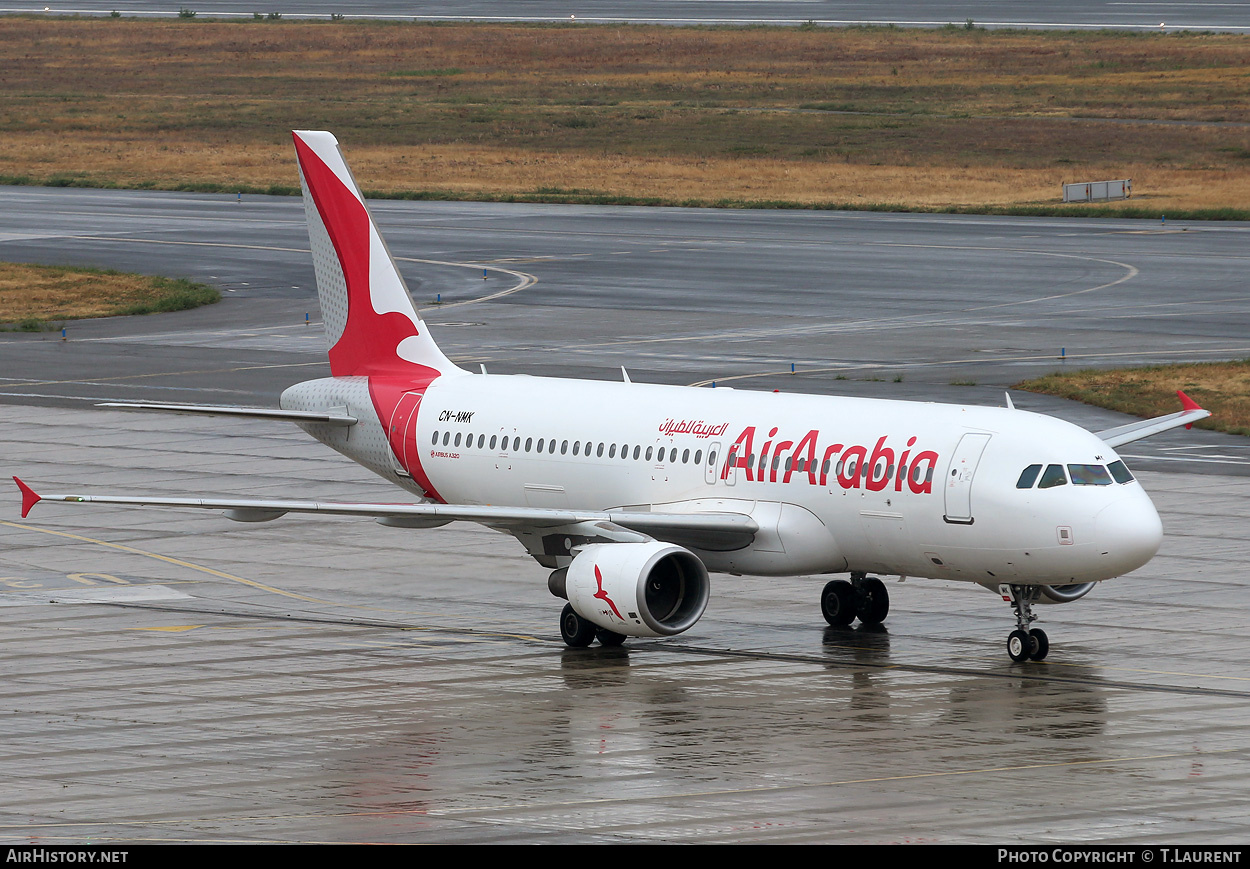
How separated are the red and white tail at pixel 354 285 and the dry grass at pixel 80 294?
41.7 metres

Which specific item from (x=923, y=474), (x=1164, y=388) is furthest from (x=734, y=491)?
(x=1164, y=388)

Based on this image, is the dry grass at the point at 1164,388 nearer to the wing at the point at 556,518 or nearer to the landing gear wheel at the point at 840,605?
the landing gear wheel at the point at 840,605

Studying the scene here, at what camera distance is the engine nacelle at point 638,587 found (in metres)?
31.4

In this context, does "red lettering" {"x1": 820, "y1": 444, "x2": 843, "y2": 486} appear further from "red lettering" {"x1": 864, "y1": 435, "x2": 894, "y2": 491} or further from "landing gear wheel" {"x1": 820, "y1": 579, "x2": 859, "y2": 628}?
"landing gear wheel" {"x1": 820, "y1": 579, "x2": 859, "y2": 628}

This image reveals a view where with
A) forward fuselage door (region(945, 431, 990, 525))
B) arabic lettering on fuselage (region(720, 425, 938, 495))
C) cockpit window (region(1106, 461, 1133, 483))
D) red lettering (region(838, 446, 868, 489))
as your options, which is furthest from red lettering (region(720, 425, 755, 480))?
cockpit window (region(1106, 461, 1133, 483))

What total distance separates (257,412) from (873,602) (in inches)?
486

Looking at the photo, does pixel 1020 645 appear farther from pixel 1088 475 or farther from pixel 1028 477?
pixel 1088 475

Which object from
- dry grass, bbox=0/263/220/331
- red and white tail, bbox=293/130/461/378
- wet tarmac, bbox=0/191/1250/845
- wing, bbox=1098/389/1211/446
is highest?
dry grass, bbox=0/263/220/331

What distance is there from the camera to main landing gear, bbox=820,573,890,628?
35344 mm

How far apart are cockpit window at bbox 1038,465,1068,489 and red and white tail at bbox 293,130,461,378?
13965mm

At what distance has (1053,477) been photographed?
30.8 metres

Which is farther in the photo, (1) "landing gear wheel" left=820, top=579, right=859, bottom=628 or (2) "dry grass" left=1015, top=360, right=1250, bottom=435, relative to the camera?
(2) "dry grass" left=1015, top=360, right=1250, bottom=435

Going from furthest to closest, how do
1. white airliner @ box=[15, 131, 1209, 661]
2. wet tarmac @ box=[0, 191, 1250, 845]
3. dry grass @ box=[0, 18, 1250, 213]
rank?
1. dry grass @ box=[0, 18, 1250, 213]
2. white airliner @ box=[15, 131, 1209, 661]
3. wet tarmac @ box=[0, 191, 1250, 845]

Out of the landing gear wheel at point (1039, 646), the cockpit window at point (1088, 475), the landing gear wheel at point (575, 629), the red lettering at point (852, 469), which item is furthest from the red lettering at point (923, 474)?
the landing gear wheel at point (575, 629)
